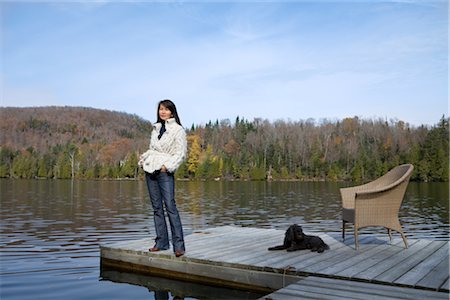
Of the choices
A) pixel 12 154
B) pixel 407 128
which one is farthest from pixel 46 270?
pixel 12 154

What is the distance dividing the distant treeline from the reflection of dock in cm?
5974

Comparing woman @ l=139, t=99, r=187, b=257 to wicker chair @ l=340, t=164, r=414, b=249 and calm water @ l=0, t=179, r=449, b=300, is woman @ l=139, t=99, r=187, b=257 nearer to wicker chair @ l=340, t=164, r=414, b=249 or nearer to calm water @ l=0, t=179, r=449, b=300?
calm water @ l=0, t=179, r=449, b=300

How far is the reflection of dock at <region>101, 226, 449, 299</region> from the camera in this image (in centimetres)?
390

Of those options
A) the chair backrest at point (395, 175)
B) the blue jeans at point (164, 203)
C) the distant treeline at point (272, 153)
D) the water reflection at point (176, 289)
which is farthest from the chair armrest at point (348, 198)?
the distant treeline at point (272, 153)

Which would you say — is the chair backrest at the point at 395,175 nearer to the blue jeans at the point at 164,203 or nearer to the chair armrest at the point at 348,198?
the chair armrest at the point at 348,198

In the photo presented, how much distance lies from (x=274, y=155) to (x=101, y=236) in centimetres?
7312

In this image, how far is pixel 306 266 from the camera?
4.70 metres

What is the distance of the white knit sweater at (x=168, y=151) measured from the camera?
17.3 ft

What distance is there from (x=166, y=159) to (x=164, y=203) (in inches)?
24.9

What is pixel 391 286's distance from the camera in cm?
401

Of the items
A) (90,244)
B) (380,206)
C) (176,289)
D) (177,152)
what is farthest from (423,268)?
(90,244)

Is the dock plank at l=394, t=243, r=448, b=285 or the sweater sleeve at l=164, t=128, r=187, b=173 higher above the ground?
the sweater sleeve at l=164, t=128, r=187, b=173

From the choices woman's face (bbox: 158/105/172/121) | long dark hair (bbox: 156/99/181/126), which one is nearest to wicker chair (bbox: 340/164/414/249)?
long dark hair (bbox: 156/99/181/126)

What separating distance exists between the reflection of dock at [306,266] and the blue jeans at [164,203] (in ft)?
0.74
